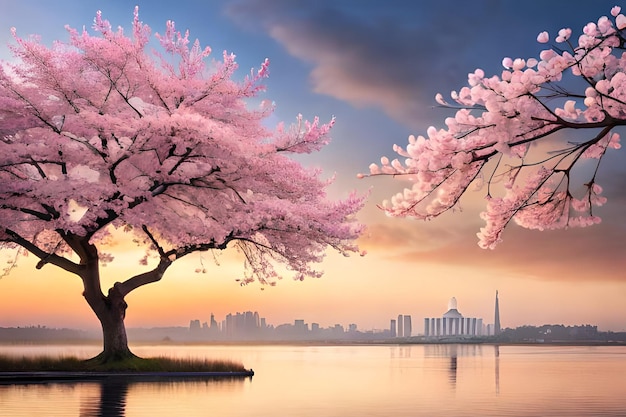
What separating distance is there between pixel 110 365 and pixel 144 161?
7.27 metres

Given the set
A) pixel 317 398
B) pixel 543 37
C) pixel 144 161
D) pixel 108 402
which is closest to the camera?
pixel 543 37

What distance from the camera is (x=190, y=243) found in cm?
2698

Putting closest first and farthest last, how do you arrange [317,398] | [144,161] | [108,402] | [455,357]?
[108,402]
[317,398]
[144,161]
[455,357]

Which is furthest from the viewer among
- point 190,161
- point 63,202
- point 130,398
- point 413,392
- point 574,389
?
point 190,161

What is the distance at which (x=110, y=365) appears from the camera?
2709 centimetres

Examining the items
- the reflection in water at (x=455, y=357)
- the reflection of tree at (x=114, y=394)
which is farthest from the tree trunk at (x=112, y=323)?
the reflection in water at (x=455, y=357)

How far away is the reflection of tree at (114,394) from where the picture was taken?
15.3 metres

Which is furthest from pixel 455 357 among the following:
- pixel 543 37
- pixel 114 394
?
pixel 543 37

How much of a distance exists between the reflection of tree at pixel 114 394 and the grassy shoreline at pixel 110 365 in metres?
1.21

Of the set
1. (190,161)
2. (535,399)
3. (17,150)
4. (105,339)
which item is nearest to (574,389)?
(535,399)

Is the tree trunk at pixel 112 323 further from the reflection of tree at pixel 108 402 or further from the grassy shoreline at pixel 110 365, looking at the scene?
the reflection of tree at pixel 108 402

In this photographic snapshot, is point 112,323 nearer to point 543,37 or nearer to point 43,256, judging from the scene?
point 43,256

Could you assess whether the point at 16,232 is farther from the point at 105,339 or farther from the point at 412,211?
the point at 412,211

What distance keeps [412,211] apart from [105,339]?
18.4 meters
